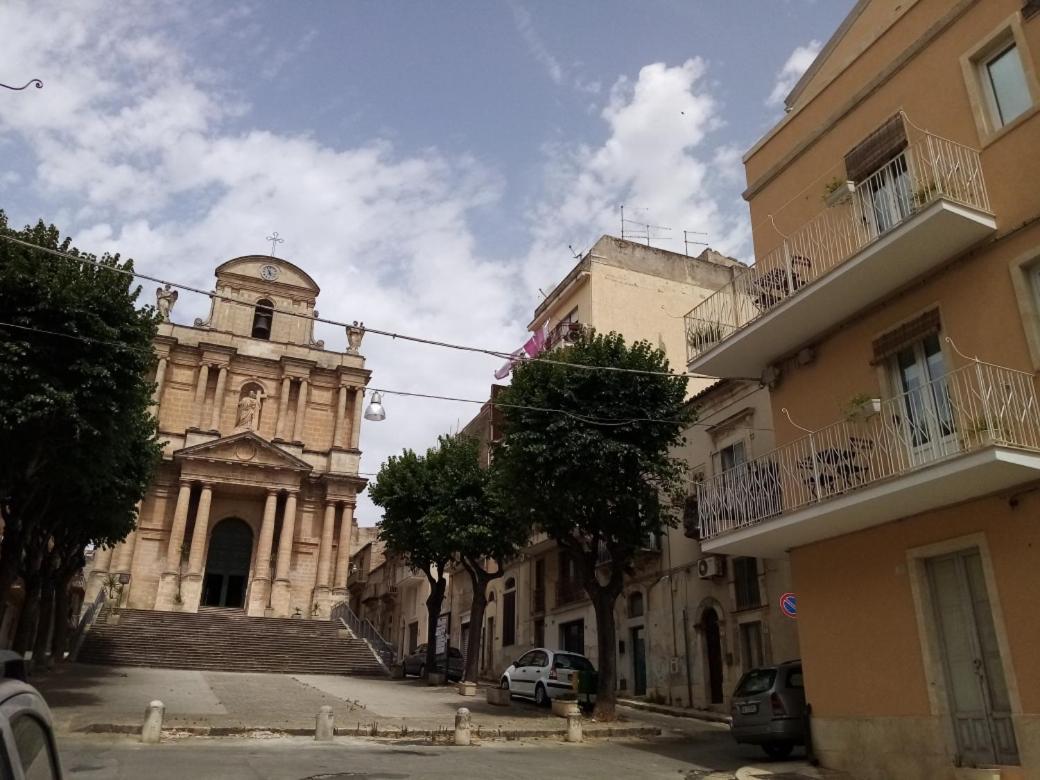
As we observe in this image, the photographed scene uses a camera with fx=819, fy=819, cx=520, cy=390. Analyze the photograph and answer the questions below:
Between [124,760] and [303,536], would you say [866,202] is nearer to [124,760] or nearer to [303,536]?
[124,760]

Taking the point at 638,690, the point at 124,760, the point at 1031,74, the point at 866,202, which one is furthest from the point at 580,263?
the point at 124,760

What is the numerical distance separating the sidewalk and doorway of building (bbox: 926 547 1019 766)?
7.63 meters

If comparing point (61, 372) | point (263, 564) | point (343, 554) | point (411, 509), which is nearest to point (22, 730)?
point (61, 372)

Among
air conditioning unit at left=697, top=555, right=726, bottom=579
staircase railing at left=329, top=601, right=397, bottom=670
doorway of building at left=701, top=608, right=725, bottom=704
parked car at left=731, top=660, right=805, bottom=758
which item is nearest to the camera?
parked car at left=731, top=660, right=805, bottom=758

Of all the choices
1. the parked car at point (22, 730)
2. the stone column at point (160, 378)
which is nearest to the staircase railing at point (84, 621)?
the stone column at point (160, 378)

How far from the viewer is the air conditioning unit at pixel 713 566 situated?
21031mm

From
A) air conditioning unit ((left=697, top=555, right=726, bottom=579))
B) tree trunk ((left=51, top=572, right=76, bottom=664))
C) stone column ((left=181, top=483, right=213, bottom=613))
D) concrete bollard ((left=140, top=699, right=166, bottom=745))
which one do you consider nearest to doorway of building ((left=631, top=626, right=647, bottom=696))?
air conditioning unit ((left=697, top=555, right=726, bottom=579))

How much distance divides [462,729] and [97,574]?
2970cm

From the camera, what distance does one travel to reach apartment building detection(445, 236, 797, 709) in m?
20.4

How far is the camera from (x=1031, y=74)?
9.86m

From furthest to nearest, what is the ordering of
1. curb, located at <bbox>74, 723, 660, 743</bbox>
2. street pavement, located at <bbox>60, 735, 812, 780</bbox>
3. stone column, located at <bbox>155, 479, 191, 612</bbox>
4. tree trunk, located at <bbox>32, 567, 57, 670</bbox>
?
stone column, located at <bbox>155, 479, 191, 612</bbox> < tree trunk, located at <bbox>32, 567, 57, 670</bbox> < curb, located at <bbox>74, 723, 660, 743</bbox> < street pavement, located at <bbox>60, 735, 812, 780</bbox>

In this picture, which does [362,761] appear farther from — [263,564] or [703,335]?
[263,564]

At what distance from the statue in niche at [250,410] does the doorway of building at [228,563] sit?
16.1ft

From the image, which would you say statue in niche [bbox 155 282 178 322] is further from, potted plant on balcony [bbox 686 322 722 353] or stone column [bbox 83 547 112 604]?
potted plant on balcony [bbox 686 322 722 353]
